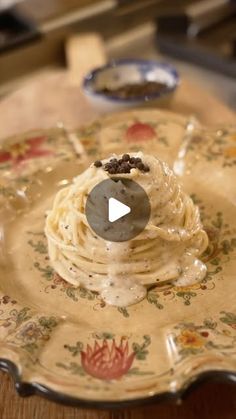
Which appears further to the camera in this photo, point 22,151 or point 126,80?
point 126,80

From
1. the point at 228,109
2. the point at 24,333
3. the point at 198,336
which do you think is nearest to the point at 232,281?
the point at 198,336

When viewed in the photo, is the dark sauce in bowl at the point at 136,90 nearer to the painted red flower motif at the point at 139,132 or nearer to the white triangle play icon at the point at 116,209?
the painted red flower motif at the point at 139,132

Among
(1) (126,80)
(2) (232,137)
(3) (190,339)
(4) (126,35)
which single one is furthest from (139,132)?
(4) (126,35)

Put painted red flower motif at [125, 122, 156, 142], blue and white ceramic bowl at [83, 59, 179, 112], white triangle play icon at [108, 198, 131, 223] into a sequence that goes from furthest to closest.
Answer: blue and white ceramic bowl at [83, 59, 179, 112]
painted red flower motif at [125, 122, 156, 142]
white triangle play icon at [108, 198, 131, 223]

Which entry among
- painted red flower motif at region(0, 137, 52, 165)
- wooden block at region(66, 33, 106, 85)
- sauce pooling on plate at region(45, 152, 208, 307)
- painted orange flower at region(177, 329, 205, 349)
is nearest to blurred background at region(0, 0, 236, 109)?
wooden block at region(66, 33, 106, 85)

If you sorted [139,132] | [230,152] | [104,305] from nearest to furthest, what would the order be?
[104,305] < [230,152] < [139,132]

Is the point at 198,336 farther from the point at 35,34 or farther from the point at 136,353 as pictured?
the point at 35,34

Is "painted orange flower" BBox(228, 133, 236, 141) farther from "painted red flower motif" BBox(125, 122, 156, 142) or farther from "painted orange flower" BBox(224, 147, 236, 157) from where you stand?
"painted red flower motif" BBox(125, 122, 156, 142)
